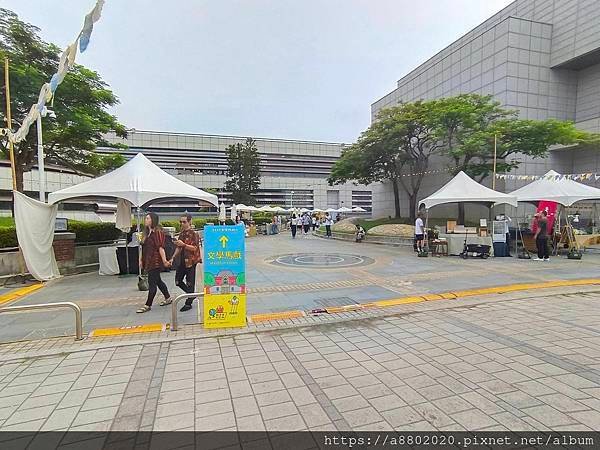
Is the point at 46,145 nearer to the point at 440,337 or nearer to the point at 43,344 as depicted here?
the point at 43,344

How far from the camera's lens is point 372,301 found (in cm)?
635

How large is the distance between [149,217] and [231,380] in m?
3.60

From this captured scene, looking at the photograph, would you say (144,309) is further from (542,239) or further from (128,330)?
(542,239)

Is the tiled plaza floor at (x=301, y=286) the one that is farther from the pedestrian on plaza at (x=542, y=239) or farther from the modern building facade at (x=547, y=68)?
the modern building facade at (x=547, y=68)

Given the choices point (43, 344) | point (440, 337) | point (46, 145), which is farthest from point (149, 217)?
point (46, 145)

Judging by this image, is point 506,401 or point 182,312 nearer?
point 506,401

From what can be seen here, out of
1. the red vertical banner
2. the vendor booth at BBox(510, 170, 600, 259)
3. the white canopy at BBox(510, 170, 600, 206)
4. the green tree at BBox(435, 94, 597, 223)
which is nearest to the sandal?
the vendor booth at BBox(510, 170, 600, 259)

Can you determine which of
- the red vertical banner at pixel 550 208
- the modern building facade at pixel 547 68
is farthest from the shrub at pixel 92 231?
the modern building facade at pixel 547 68

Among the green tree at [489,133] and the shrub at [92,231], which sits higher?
the green tree at [489,133]

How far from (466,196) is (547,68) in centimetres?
1681

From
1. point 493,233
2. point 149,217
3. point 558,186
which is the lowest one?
point 493,233

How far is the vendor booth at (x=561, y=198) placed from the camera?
12359 mm

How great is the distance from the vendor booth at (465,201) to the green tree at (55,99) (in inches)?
537

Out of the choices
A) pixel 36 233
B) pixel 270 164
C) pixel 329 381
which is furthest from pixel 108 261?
pixel 270 164
